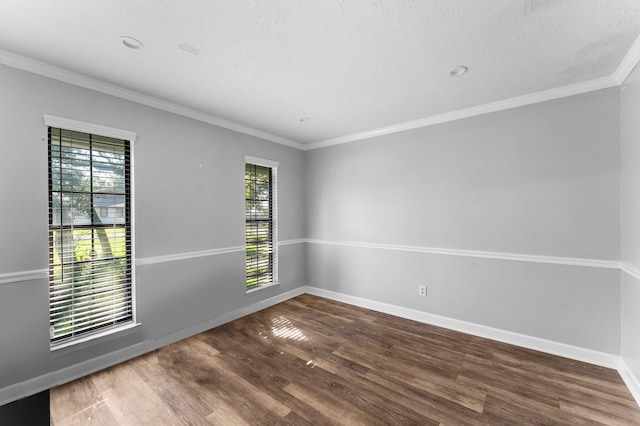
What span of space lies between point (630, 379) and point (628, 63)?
8.52 ft

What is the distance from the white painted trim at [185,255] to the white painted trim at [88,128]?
126 cm

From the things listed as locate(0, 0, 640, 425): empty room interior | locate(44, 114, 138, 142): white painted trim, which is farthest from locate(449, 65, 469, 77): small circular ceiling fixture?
locate(44, 114, 138, 142): white painted trim

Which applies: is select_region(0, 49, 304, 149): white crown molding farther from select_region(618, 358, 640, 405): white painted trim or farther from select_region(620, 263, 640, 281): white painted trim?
select_region(618, 358, 640, 405): white painted trim

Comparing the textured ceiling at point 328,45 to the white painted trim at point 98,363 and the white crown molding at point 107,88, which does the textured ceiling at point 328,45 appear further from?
the white painted trim at point 98,363

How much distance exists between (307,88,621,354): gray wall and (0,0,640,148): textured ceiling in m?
0.48

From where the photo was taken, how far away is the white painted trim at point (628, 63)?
195 cm

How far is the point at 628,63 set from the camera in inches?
83.1

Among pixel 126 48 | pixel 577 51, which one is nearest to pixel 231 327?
pixel 126 48

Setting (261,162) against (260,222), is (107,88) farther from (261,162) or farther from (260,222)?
(260,222)

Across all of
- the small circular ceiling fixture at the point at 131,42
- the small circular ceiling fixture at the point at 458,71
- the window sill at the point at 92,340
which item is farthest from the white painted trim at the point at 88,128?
the small circular ceiling fixture at the point at 458,71

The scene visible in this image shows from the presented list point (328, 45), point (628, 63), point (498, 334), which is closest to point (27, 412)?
point (328, 45)

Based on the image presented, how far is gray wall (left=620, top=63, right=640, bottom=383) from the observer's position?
204 centimetres

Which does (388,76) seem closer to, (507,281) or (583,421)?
(507,281)

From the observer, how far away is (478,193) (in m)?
3.09
